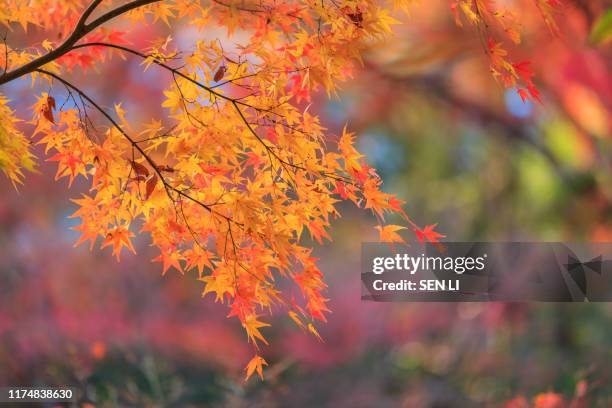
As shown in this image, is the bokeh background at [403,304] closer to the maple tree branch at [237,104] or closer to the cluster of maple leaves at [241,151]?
the cluster of maple leaves at [241,151]

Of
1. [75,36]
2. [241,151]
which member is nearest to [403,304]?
[241,151]

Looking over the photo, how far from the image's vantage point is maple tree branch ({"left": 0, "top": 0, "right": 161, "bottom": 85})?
1.73 metres

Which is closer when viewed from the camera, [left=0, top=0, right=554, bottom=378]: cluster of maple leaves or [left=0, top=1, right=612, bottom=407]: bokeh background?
[left=0, top=0, right=554, bottom=378]: cluster of maple leaves

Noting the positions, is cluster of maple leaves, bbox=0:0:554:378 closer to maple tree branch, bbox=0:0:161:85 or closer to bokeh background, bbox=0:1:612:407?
maple tree branch, bbox=0:0:161:85

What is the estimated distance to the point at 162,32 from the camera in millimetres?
5449

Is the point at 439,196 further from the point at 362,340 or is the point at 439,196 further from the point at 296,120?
the point at 296,120

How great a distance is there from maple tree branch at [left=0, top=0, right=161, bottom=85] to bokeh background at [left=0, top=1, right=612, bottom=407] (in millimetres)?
2313

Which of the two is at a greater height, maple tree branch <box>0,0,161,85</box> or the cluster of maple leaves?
maple tree branch <box>0,0,161,85</box>

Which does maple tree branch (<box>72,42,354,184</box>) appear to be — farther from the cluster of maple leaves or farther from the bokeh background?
the bokeh background

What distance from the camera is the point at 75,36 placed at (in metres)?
1.79

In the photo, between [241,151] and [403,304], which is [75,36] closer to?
[241,151]

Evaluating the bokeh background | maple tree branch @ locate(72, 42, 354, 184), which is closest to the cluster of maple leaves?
maple tree branch @ locate(72, 42, 354, 184)

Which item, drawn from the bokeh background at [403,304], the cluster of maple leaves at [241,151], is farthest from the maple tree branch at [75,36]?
the bokeh background at [403,304]

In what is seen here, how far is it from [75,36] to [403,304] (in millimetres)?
4256
